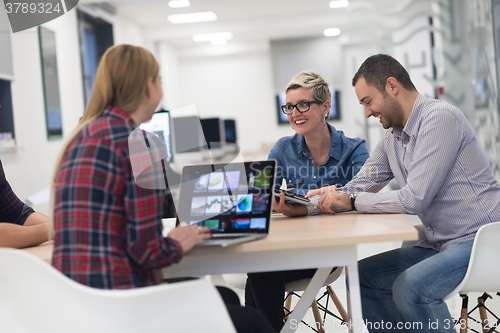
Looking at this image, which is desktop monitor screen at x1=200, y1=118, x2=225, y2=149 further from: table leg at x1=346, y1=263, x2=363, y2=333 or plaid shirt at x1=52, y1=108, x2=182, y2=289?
plaid shirt at x1=52, y1=108, x2=182, y2=289

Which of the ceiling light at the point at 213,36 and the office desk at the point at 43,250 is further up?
the ceiling light at the point at 213,36

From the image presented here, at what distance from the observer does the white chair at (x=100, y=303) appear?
1.05 metres

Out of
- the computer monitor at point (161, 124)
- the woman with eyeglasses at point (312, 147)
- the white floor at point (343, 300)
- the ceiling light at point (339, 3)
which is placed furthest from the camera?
the ceiling light at point (339, 3)

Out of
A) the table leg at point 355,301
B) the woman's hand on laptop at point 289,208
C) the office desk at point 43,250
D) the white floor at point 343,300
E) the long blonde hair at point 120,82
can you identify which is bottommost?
the white floor at point 343,300

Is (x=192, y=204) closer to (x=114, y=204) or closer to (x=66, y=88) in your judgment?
(x=114, y=204)

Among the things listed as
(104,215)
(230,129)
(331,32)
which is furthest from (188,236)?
(331,32)

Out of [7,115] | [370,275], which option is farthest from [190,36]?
[370,275]

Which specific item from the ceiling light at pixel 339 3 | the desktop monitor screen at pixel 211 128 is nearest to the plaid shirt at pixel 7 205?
the desktop monitor screen at pixel 211 128

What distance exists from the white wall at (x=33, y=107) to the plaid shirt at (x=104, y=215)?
3.39 meters

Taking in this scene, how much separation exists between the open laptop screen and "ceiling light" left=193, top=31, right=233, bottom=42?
8.22 metres

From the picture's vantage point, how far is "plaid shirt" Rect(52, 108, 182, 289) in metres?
1.13

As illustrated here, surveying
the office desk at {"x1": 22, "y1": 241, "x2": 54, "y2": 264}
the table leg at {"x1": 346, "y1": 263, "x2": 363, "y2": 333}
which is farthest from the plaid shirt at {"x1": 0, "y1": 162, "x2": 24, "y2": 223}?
the table leg at {"x1": 346, "y1": 263, "x2": 363, "y2": 333}

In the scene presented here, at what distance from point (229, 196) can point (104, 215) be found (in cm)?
45

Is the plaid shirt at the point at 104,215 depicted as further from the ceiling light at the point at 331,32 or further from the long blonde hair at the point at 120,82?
the ceiling light at the point at 331,32
